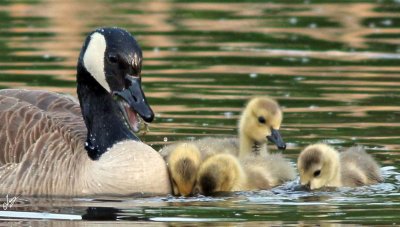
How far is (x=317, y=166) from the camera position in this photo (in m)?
11.7

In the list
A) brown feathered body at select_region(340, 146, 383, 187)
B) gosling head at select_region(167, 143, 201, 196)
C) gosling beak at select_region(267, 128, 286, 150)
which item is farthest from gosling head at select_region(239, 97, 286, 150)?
gosling head at select_region(167, 143, 201, 196)

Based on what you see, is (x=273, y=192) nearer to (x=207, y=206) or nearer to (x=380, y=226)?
(x=207, y=206)

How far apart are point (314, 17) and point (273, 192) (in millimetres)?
12624

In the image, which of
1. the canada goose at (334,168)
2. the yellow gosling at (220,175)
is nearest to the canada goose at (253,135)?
the yellow gosling at (220,175)

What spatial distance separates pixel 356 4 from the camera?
2558 cm

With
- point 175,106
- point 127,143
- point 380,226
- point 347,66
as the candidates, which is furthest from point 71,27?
point 380,226

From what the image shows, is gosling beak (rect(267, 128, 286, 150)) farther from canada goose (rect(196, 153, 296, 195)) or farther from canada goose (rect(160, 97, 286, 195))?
canada goose (rect(196, 153, 296, 195))

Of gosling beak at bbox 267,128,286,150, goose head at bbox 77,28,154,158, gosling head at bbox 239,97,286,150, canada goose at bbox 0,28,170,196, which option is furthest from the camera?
gosling head at bbox 239,97,286,150

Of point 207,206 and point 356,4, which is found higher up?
point 356,4

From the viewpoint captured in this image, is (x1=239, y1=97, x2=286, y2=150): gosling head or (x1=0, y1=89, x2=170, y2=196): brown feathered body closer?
(x1=0, y1=89, x2=170, y2=196): brown feathered body

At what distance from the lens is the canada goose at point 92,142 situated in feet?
37.6

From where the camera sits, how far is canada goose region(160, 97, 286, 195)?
12.3m

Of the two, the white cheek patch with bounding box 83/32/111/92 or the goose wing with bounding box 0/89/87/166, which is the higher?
the white cheek patch with bounding box 83/32/111/92

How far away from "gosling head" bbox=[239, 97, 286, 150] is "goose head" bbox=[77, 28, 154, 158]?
1.38 m
